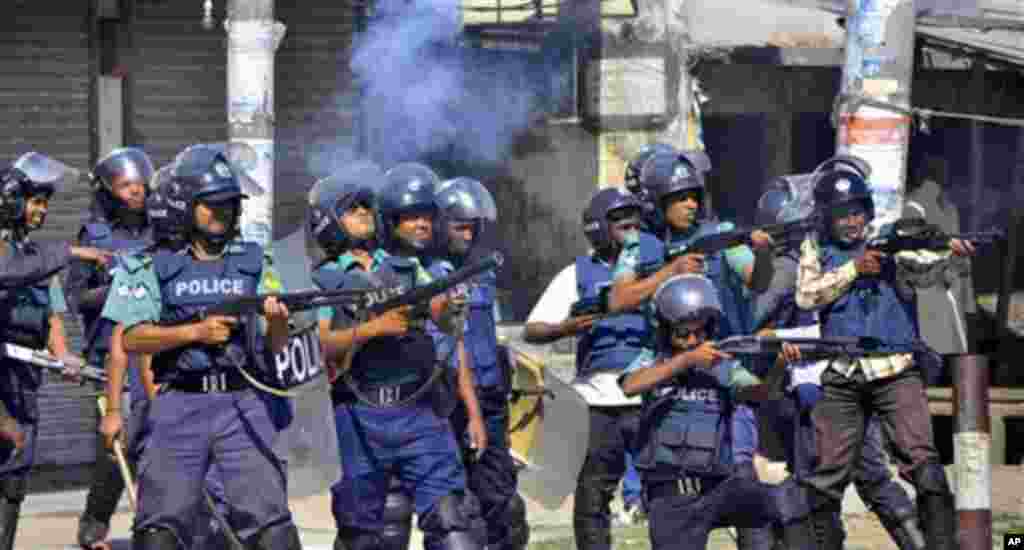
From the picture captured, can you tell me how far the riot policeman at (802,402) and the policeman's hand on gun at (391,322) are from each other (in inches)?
70.1

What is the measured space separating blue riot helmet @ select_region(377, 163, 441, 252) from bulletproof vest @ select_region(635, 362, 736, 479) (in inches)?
46.8

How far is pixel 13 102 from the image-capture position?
43.8 feet

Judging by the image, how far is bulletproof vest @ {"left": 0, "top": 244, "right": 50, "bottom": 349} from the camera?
33.1ft

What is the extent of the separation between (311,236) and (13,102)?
4.17 meters

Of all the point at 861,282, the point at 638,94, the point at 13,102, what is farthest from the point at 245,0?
the point at 861,282

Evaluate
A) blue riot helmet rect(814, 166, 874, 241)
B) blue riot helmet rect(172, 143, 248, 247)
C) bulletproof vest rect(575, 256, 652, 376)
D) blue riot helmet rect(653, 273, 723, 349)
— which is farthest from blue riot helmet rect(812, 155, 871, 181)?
blue riot helmet rect(172, 143, 248, 247)

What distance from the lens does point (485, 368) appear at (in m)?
10.3

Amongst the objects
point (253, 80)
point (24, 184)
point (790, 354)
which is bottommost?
point (790, 354)

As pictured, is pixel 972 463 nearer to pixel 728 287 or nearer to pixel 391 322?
pixel 728 287

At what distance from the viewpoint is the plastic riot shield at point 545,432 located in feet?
34.8

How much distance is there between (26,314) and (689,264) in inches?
112

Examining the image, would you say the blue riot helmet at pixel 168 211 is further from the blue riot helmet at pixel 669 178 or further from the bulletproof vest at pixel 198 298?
the blue riot helmet at pixel 669 178

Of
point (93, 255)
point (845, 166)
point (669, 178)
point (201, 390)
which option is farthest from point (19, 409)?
point (845, 166)

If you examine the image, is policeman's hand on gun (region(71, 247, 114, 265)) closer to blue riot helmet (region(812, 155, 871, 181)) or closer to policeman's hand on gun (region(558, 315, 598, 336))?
policeman's hand on gun (region(558, 315, 598, 336))
